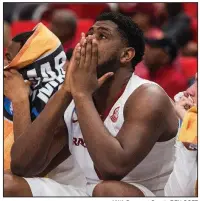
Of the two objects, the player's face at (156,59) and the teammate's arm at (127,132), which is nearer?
the teammate's arm at (127,132)

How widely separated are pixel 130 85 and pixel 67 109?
0.43m

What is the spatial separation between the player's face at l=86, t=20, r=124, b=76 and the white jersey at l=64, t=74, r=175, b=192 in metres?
0.16

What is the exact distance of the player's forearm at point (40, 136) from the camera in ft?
11.4

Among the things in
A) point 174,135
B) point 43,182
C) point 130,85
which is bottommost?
point 43,182

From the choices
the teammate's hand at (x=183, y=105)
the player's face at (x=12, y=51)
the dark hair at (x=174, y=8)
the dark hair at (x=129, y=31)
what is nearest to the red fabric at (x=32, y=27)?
the dark hair at (x=174, y=8)

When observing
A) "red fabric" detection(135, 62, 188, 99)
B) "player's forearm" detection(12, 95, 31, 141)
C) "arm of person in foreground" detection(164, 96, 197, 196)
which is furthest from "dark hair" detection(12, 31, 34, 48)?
"red fabric" detection(135, 62, 188, 99)

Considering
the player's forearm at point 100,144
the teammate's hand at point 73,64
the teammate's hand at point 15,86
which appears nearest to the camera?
the player's forearm at point 100,144

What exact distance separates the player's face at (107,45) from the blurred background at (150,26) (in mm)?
1908

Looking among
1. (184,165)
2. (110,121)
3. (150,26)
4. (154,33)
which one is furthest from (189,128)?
(150,26)

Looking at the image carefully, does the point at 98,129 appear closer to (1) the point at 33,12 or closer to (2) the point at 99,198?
(2) the point at 99,198

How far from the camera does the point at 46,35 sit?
13.6ft

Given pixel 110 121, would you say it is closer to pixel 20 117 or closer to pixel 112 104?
pixel 112 104

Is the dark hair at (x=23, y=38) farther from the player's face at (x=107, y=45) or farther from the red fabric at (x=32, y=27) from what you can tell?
the red fabric at (x=32, y=27)

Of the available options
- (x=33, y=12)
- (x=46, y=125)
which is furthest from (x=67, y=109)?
(x=33, y=12)
